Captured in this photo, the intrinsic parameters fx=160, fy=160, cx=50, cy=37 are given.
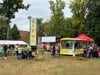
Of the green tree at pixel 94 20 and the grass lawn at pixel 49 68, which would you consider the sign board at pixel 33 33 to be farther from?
the green tree at pixel 94 20

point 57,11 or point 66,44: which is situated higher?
point 57,11

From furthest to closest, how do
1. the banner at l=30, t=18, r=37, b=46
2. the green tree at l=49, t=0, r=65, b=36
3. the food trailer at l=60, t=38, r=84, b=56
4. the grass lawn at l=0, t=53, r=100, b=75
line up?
the green tree at l=49, t=0, r=65, b=36, the food trailer at l=60, t=38, r=84, b=56, the banner at l=30, t=18, r=37, b=46, the grass lawn at l=0, t=53, r=100, b=75

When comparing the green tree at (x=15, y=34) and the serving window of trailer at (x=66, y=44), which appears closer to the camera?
the serving window of trailer at (x=66, y=44)

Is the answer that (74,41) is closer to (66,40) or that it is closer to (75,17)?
(66,40)

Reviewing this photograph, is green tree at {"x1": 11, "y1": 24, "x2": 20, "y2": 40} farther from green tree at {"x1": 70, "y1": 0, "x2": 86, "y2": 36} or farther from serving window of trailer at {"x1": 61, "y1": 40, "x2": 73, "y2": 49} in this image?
serving window of trailer at {"x1": 61, "y1": 40, "x2": 73, "y2": 49}

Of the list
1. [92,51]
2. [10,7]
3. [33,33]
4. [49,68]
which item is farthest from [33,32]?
[10,7]

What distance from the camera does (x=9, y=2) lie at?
1011 inches

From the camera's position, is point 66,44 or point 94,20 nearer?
point 66,44

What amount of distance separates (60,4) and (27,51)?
24.8 metres

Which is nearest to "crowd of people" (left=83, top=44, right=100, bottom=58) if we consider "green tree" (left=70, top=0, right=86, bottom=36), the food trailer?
the food trailer

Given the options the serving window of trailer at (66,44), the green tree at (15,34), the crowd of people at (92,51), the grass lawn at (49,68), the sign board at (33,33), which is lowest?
the grass lawn at (49,68)

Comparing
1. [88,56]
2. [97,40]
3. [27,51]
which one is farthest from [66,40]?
[97,40]

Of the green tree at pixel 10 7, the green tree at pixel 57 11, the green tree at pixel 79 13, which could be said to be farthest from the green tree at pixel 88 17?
the green tree at pixel 10 7

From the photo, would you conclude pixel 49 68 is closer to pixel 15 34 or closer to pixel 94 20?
pixel 94 20
